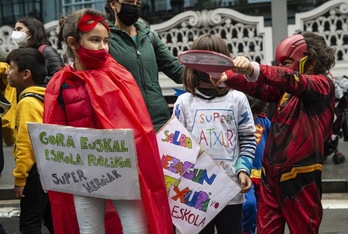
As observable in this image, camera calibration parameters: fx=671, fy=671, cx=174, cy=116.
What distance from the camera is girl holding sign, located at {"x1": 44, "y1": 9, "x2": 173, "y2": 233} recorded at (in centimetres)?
352

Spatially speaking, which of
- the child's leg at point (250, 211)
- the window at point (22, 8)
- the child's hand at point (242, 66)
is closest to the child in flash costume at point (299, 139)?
the child's hand at point (242, 66)

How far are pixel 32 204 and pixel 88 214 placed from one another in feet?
4.05

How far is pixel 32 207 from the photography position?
4.69 m

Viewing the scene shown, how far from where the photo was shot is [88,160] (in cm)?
351

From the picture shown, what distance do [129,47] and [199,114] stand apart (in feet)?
2.31

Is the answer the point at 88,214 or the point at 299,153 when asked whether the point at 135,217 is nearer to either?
the point at 88,214

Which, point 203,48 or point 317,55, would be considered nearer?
point 317,55

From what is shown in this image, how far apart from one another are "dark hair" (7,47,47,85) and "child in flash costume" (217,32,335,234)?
184 cm

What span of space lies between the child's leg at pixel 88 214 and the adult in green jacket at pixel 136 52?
0.85 metres

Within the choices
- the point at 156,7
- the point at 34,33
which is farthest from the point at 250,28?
the point at 34,33

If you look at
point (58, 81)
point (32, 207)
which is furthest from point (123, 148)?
point (32, 207)

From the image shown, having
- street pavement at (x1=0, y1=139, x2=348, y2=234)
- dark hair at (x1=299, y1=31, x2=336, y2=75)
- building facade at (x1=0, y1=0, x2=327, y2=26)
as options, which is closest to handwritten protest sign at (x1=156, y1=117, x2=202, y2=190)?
dark hair at (x1=299, y1=31, x2=336, y2=75)

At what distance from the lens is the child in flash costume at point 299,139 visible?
367 centimetres

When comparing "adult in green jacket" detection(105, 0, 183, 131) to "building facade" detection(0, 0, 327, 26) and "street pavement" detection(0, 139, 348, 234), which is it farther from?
"building facade" detection(0, 0, 327, 26)
